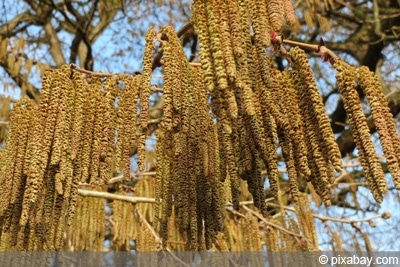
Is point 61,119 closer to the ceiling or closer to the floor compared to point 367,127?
closer to the ceiling

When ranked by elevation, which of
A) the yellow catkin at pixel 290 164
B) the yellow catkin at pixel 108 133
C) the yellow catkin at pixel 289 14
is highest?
the yellow catkin at pixel 289 14

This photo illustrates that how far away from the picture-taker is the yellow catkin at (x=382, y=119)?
4.10 ft

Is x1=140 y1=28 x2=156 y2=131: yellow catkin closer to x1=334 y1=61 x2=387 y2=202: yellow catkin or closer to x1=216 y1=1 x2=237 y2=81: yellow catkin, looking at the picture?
x1=216 y1=1 x2=237 y2=81: yellow catkin

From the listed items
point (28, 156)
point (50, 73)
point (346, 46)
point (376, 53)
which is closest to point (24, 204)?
point (28, 156)

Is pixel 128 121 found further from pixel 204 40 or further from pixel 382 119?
pixel 382 119

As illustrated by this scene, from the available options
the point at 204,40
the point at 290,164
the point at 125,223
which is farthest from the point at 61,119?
the point at 125,223

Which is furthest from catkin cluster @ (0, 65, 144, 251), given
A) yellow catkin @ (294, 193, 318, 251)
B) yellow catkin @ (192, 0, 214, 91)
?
yellow catkin @ (294, 193, 318, 251)

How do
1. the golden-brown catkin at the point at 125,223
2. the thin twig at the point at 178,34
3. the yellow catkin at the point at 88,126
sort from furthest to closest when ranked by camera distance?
the golden-brown catkin at the point at 125,223 < the thin twig at the point at 178,34 < the yellow catkin at the point at 88,126

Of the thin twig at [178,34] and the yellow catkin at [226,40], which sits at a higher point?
the thin twig at [178,34]

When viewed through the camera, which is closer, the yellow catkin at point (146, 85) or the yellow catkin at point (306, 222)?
the yellow catkin at point (146, 85)

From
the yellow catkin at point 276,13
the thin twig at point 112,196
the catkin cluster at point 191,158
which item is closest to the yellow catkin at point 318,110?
the yellow catkin at point 276,13

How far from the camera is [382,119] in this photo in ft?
4.36

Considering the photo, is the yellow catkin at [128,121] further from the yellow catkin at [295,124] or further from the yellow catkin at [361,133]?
the yellow catkin at [361,133]

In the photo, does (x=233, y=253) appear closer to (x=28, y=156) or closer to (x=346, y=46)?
(x=28, y=156)
